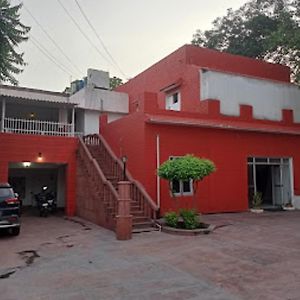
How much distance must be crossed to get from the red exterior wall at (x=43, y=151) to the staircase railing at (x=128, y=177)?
112 centimetres

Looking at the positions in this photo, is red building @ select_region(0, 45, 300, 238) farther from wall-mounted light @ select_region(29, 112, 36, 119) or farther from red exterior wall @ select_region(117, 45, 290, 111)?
wall-mounted light @ select_region(29, 112, 36, 119)

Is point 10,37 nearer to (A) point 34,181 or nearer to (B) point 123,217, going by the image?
(A) point 34,181

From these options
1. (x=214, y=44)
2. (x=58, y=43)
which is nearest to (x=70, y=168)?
(x=58, y=43)

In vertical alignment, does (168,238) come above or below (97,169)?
below

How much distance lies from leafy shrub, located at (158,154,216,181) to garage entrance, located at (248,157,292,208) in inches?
228

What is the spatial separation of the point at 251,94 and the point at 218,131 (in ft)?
10.4

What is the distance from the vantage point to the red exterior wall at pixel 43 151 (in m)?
13.9

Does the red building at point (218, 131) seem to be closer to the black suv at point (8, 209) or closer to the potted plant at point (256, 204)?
→ the potted plant at point (256, 204)

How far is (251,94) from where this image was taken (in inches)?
640

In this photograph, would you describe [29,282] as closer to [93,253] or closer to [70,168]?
[93,253]

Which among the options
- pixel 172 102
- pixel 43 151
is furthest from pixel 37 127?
pixel 172 102

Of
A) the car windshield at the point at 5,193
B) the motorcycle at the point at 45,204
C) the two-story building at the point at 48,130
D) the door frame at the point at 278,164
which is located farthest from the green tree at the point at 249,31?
the car windshield at the point at 5,193

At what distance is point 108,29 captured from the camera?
13828 millimetres

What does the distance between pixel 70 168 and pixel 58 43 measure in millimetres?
5922
